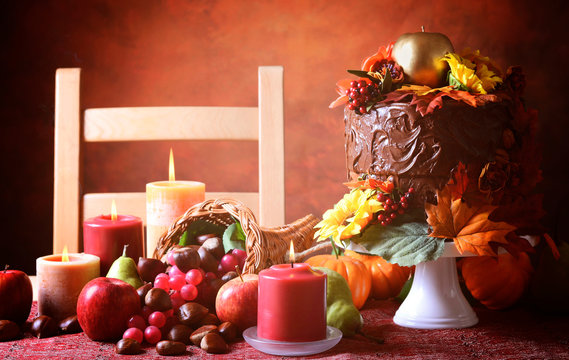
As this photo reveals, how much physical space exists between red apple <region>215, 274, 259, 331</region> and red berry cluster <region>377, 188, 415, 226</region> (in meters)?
0.24

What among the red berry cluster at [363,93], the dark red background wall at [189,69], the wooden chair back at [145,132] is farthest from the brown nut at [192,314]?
the dark red background wall at [189,69]

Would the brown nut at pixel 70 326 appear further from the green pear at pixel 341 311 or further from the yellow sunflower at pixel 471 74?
the yellow sunflower at pixel 471 74

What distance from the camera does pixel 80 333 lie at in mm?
1101

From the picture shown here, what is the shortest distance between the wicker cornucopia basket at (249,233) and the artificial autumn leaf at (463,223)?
0.30 metres

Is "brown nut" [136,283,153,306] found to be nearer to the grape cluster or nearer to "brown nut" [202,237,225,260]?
the grape cluster

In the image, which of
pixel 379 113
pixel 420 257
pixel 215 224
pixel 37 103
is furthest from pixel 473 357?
pixel 37 103

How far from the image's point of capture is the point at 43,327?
108 cm

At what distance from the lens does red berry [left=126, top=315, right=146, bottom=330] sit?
40.9 inches

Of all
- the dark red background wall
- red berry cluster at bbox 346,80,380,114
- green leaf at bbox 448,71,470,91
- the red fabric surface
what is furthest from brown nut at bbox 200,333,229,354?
the dark red background wall

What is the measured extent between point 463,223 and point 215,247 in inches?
17.8

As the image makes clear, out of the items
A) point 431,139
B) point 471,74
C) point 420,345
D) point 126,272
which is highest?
point 471,74

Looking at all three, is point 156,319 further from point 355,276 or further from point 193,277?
point 355,276

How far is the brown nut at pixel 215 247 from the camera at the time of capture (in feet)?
4.08

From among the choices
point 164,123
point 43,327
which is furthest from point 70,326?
point 164,123
